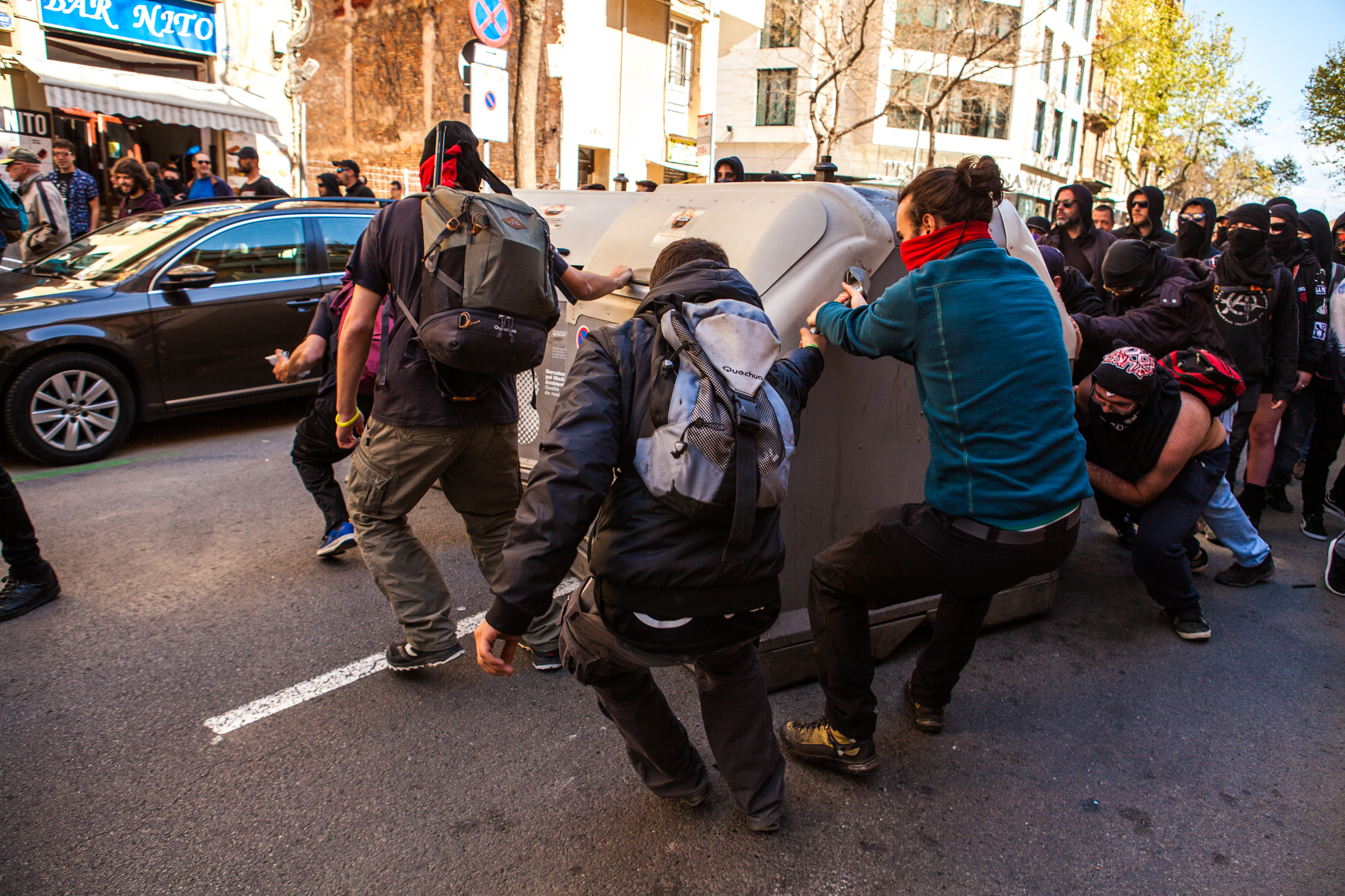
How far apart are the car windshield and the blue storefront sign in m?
7.64

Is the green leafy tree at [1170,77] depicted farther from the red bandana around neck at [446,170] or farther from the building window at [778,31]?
the red bandana around neck at [446,170]

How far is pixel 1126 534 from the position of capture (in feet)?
16.0

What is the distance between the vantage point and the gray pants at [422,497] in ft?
9.51

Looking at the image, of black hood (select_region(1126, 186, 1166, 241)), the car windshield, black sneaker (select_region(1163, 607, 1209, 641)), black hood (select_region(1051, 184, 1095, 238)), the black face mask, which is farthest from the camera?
black hood (select_region(1126, 186, 1166, 241))

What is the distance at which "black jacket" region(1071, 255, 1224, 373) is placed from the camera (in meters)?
4.07

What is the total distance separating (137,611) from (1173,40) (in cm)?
3879

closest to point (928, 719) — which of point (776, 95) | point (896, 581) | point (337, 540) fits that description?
point (896, 581)

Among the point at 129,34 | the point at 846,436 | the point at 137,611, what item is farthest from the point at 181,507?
the point at 129,34

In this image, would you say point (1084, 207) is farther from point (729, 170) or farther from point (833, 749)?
point (833, 749)

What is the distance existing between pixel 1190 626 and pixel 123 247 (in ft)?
22.2

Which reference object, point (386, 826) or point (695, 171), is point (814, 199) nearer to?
point (386, 826)

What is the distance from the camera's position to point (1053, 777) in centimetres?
276

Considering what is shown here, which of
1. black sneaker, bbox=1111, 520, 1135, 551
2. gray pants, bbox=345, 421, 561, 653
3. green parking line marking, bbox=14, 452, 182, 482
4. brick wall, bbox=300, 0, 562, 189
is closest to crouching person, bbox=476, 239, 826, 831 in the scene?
gray pants, bbox=345, 421, 561, 653

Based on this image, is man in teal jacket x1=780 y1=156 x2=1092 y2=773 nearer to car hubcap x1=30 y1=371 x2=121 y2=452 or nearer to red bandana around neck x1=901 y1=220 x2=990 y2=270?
red bandana around neck x1=901 y1=220 x2=990 y2=270
